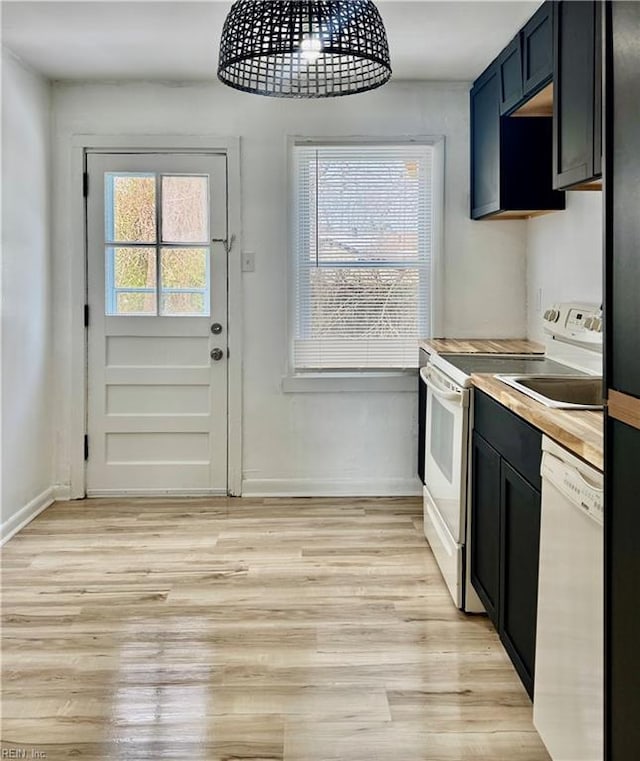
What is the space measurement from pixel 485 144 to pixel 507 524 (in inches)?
94.9

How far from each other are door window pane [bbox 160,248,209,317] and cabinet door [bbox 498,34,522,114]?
1866 millimetres

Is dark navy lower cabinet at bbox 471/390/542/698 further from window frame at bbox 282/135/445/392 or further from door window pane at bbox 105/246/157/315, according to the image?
door window pane at bbox 105/246/157/315

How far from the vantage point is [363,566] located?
10.8 ft

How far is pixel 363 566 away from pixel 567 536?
178 cm

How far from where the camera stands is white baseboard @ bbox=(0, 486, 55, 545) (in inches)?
145

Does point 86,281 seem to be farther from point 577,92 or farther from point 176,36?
point 577,92

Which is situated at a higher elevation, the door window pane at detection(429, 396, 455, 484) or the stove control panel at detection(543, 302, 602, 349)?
the stove control panel at detection(543, 302, 602, 349)

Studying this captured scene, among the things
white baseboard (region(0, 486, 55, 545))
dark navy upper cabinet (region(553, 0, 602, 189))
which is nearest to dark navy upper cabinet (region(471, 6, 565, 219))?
dark navy upper cabinet (region(553, 0, 602, 189))

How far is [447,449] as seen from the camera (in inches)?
122

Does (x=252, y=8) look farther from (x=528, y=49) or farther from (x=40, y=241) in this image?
(x=40, y=241)

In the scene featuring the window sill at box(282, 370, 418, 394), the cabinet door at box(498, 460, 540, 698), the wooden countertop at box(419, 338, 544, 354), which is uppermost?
the wooden countertop at box(419, 338, 544, 354)

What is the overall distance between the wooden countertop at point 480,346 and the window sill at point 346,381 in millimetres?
281

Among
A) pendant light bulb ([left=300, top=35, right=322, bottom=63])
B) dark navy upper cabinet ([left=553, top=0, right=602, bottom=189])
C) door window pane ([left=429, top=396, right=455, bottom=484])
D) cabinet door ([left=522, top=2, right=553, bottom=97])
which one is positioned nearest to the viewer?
pendant light bulb ([left=300, top=35, right=322, bottom=63])

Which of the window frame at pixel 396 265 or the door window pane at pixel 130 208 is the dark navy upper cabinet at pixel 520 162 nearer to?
the window frame at pixel 396 265
